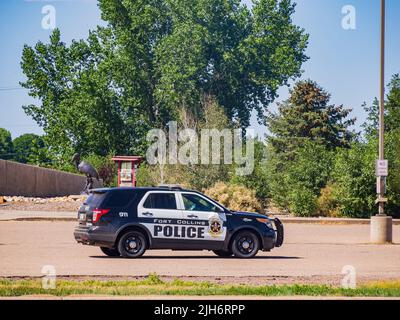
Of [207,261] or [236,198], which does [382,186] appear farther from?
[236,198]

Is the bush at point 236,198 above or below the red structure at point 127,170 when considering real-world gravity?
below

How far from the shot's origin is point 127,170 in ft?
161

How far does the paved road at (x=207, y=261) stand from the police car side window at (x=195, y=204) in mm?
1236

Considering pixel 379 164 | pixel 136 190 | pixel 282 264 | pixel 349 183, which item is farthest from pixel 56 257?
pixel 349 183

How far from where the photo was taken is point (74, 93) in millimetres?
84625

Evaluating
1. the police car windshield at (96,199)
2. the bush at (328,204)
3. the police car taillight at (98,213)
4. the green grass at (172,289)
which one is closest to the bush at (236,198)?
the bush at (328,204)

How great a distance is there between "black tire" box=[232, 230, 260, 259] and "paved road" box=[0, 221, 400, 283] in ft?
1.02

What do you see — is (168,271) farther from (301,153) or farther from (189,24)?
(189,24)

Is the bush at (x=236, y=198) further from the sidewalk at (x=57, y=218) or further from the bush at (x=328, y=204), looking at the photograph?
the bush at (x=328, y=204)

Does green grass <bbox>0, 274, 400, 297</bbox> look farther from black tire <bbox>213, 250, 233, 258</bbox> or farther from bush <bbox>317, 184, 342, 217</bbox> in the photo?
bush <bbox>317, 184, 342, 217</bbox>

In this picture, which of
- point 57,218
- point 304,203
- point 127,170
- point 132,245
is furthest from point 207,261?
point 127,170

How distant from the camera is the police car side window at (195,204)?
2225 centimetres

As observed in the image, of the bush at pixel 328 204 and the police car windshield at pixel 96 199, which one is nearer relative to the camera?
the police car windshield at pixel 96 199

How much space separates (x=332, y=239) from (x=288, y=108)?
58.5m
